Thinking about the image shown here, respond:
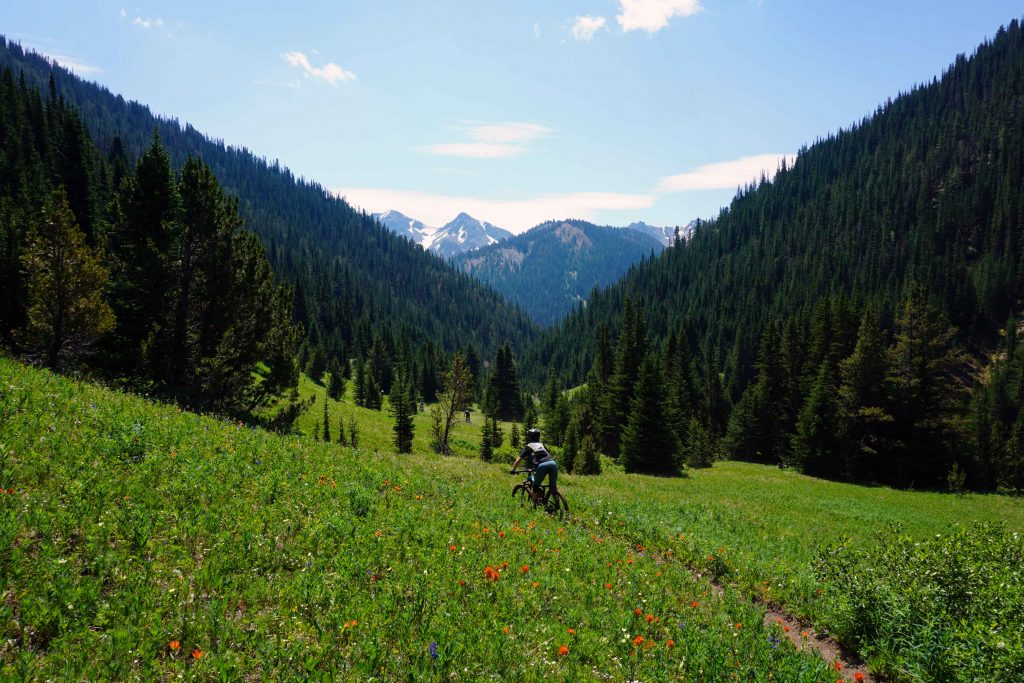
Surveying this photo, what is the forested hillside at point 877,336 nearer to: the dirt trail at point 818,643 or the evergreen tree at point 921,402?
the evergreen tree at point 921,402

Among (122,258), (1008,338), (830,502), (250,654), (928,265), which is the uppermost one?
(928,265)

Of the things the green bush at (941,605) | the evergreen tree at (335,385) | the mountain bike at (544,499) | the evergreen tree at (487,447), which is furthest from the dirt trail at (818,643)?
the evergreen tree at (335,385)

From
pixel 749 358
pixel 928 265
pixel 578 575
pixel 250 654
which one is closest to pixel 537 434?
pixel 578 575

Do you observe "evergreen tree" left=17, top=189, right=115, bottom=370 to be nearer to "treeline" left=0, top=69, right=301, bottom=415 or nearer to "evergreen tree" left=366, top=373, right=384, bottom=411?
"treeline" left=0, top=69, right=301, bottom=415

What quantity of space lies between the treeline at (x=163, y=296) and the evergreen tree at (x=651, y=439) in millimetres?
29584

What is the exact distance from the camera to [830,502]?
1137 inches

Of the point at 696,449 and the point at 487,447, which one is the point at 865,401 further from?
the point at 487,447

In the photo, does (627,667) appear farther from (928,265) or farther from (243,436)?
(928,265)

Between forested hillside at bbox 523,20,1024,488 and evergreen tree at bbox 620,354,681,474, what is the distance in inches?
79.4

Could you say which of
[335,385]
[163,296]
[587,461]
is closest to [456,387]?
[587,461]

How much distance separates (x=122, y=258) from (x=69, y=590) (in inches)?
1108

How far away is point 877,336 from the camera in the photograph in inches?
1870

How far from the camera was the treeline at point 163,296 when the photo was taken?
842 inches

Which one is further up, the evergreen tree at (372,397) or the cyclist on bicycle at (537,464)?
the cyclist on bicycle at (537,464)
